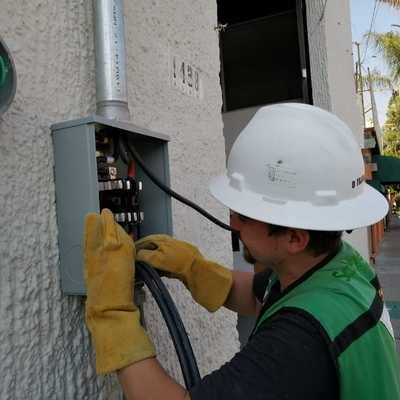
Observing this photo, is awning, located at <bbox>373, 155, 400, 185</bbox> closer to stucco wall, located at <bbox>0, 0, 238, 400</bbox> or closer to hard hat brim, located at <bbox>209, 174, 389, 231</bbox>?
stucco wall, located at <bbox>0, 0, 238, 400</bbox>

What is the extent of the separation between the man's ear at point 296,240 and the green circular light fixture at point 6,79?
2.25 feet

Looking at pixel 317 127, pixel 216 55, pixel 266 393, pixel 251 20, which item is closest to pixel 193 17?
pixel 216 55

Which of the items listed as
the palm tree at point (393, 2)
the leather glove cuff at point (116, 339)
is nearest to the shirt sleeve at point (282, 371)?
the leather glove cuff at point (116, 339)

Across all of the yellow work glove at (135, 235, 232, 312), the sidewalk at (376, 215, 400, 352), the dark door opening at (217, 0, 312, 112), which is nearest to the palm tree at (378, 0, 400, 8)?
the sidewalk at (376, 215, 400, 352)

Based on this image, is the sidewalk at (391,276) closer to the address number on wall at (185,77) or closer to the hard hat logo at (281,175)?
the address number on wall at (185,77)

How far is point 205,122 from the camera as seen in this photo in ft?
7.15

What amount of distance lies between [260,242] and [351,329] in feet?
0.97

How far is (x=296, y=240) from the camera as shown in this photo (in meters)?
1.18

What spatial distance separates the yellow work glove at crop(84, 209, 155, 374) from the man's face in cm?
29

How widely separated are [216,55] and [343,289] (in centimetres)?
155

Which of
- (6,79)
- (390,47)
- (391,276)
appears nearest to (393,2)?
(390,47)

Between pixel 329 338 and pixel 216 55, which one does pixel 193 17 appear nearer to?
pixel 216 55

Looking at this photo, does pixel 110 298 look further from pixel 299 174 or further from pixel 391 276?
pixel 391 276

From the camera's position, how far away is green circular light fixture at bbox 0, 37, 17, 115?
3.16ft
